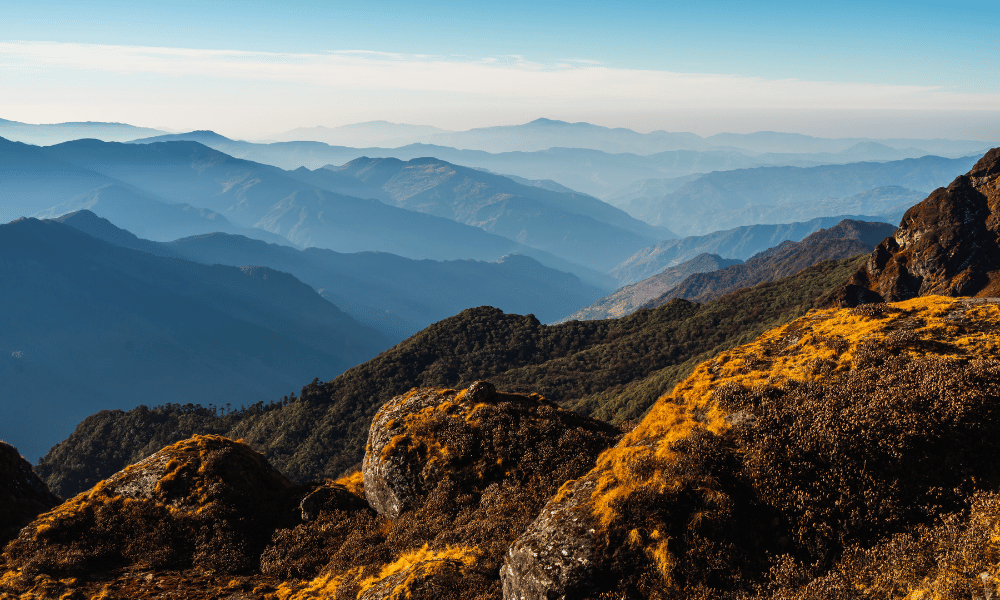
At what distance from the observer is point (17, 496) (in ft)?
85.3

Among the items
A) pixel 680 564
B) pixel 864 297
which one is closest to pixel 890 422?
pixel 680 564

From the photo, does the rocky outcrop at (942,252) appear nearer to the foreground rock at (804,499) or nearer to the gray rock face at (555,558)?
the foreground rock at (804,499)

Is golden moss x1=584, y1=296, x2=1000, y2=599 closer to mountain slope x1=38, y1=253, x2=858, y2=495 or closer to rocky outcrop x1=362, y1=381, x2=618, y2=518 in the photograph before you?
rocky outcrop x1=362, y1=381, x2=618, y2=518

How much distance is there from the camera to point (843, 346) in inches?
666

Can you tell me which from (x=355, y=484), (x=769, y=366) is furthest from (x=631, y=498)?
(x=355, y=484)

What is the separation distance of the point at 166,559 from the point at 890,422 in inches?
1030

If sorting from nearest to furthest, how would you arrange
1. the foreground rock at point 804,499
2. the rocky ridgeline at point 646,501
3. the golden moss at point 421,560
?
the foreground rock at point 804,499
the rocky ridgeline at point 646,501
the golden moss at point 421,560

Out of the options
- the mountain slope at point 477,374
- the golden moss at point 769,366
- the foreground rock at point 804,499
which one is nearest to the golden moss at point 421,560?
the foreground rock at point 804,499

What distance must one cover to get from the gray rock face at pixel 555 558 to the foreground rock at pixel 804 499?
4 centimetres

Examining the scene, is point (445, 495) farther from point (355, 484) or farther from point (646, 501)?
point (646, 501)

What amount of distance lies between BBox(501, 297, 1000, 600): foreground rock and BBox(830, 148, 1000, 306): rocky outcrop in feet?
277

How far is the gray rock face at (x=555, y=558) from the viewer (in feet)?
41.2

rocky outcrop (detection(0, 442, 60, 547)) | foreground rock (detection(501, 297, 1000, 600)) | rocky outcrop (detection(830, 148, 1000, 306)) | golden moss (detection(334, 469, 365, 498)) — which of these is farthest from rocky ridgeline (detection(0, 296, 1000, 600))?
rocky outcrop (detection(830, 148, 1000, 306))

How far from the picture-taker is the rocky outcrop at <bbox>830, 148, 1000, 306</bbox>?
259 ft
